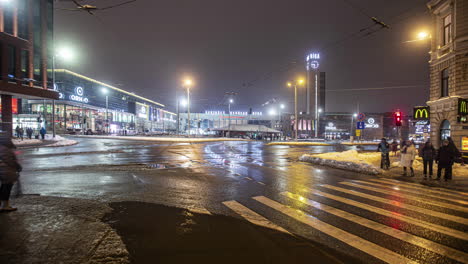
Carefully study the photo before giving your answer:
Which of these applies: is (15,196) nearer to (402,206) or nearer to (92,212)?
(92,212)

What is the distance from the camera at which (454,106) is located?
1669cm

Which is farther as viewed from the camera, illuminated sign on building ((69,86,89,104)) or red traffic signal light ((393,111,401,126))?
illuminated sign on building ((69,86,89,104))

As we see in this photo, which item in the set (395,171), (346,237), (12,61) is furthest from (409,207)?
(12,61)

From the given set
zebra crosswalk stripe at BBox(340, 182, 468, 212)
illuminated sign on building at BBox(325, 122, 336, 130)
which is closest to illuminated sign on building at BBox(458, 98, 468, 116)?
zebra crosswalk stripe at BBox(340, 182, 468, 212)

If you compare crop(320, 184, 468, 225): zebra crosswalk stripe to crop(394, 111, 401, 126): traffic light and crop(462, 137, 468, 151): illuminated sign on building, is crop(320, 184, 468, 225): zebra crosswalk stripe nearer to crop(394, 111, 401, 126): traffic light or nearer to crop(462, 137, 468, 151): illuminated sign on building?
crop(394, 111, 401, 126): traffic light

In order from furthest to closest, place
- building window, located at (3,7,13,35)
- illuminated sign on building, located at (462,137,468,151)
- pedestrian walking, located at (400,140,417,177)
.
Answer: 1. building window, located at (3,7,13,35)
2. illuminated sign on building, located at (462,137,468,151)
3. pedestrian walking, located at (400,140,417,177)

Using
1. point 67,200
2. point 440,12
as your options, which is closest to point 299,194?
point 67,200

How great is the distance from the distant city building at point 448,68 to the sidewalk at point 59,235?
18.3 metres

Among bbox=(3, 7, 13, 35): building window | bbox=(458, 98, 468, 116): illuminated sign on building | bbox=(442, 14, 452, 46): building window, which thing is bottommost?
bbox=(458, 98, 468, 116): illuminated sign on building

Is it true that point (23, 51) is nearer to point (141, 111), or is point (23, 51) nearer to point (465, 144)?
point (465, 144)

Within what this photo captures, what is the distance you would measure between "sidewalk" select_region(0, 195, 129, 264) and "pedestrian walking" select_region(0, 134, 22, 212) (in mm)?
318

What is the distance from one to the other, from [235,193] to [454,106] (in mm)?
18215

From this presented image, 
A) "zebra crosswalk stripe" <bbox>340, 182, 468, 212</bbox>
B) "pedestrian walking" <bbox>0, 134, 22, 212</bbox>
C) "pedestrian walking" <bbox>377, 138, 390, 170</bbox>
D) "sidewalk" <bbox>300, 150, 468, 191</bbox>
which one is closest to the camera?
"pedestrian walking" <bbox>0, 134, 22, 212</bbox>

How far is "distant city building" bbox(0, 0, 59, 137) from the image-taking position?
29188 mm
